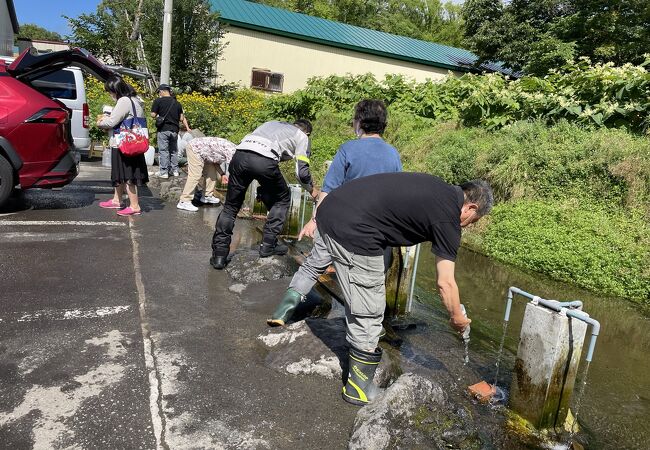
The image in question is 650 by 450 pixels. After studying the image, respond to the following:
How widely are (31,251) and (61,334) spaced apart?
2.12 meters

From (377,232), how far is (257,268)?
2528 mm

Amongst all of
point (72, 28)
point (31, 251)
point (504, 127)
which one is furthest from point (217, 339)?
point (72, 28)

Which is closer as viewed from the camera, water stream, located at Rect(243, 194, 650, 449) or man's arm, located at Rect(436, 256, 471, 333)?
man's arm, located at Rect(436, 256, 471, 333)

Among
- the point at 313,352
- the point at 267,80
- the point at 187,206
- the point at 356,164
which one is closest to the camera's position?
the point at 313,352

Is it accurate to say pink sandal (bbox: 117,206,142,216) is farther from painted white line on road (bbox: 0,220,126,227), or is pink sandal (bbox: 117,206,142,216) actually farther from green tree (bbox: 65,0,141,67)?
green tree (bbox: 65,0,141,67)

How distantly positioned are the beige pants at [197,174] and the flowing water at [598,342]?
353cm

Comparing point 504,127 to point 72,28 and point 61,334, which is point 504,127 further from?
point 72,28

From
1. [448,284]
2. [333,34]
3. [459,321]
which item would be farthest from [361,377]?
[333,34]

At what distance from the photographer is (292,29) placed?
72.5 ft

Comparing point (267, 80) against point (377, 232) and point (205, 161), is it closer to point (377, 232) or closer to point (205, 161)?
point (205, 161)

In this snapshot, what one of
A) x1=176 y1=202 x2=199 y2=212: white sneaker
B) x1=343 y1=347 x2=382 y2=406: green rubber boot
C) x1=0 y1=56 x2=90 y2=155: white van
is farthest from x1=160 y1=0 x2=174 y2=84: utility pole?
x1=343 y1=347 x2=382 y2=406: green rubber boot

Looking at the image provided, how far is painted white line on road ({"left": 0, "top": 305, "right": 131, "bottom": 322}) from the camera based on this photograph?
3.87m

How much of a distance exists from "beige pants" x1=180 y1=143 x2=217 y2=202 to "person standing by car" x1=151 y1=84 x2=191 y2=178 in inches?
→ 68.8

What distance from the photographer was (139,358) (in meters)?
3.41
